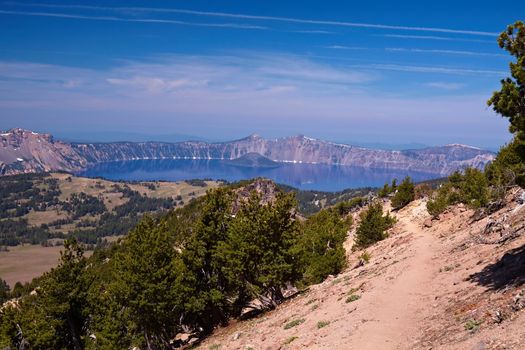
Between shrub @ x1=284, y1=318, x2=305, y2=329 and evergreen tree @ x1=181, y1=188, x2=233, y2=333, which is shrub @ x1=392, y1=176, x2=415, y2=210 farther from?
shrub @ x1=284, y1=318, x2=305, y2=329

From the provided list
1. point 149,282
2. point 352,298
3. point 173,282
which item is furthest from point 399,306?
point 149,282

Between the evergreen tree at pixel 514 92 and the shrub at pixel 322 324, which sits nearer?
the evergreen tree at pixel 514 92

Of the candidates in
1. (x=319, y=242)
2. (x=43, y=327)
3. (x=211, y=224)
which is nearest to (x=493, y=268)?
(x=211, y=224)

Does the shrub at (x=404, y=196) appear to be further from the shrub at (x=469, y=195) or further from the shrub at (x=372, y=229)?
the shrub at (x=372, y=229)

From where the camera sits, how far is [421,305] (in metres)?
23.5

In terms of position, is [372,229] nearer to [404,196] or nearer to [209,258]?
[404,196]

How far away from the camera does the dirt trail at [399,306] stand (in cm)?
1973

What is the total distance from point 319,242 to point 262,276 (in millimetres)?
15928

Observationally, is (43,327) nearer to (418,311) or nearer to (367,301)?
(367,301)

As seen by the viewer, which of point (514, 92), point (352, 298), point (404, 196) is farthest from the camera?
point (404, 196)

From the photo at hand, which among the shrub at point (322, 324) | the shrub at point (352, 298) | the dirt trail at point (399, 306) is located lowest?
the shrub at point (322, 324)

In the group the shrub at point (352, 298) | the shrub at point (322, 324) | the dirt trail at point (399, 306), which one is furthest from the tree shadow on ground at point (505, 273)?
the shrub at point (322, 324)

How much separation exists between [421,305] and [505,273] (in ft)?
15.5

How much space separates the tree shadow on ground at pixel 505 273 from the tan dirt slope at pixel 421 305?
0.08 metres
